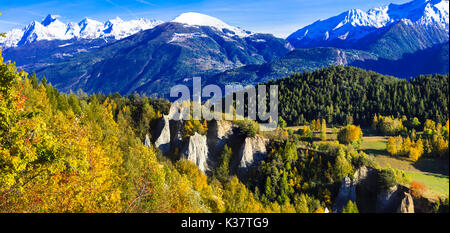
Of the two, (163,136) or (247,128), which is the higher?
(247,128)

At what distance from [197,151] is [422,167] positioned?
81.3m

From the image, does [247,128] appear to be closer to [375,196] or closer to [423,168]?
[375,196]

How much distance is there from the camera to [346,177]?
7438cm

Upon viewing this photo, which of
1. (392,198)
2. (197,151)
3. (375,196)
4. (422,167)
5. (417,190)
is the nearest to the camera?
(417,190)

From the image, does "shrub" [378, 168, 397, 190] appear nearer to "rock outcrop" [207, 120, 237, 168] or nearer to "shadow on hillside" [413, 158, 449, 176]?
"shadow on hillside" [413, 158, 449, 176]

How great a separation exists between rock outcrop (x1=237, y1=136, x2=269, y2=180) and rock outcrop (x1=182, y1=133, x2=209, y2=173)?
11.4 metres

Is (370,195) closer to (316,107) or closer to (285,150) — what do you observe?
(285,150)

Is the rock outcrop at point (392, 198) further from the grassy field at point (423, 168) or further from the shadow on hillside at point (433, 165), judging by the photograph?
the shadow on hillside at point (433, 165)

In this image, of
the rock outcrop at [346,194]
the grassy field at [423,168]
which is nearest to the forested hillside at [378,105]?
the grassy field at [423,168]

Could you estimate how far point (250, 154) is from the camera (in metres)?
87.8

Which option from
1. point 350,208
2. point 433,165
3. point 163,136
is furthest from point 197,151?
point 433,165

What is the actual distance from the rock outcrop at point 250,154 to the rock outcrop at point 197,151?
11438mm
